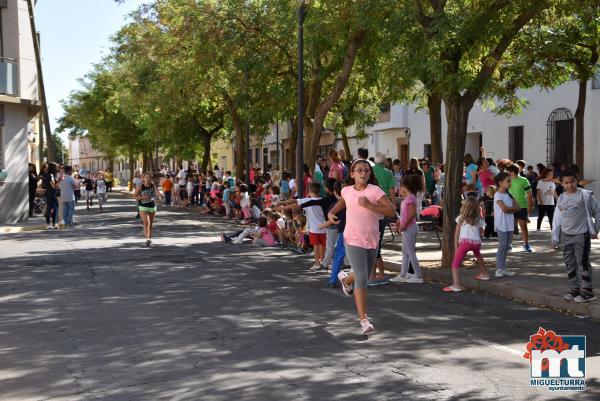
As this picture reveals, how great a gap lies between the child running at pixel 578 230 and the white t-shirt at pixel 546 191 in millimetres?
8871

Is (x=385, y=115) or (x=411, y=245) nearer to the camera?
(x=411, y=245)

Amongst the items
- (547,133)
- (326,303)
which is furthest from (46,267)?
(547,133)

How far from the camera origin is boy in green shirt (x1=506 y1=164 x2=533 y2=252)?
47.6 feet

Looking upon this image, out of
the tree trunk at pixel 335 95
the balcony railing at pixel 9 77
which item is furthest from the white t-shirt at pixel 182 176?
the tree trunk at pixel 335 95

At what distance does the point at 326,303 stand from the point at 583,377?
150 inches

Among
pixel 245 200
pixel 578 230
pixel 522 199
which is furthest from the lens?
pixel 245 200

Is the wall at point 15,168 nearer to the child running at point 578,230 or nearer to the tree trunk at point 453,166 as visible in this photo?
the tree trunk at point 453,166

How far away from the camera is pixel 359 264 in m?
7.60

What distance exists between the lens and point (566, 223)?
29.5ft

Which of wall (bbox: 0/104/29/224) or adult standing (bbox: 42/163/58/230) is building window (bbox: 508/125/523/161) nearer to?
adult standing (bbox: 42/163/58/230)

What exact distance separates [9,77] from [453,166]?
706 inches

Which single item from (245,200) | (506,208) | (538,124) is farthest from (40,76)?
(506,208)

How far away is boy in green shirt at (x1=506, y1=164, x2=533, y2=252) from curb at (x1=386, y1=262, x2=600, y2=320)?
3177 millimetres

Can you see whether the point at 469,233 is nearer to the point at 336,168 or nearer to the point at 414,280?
the point at 414,280
